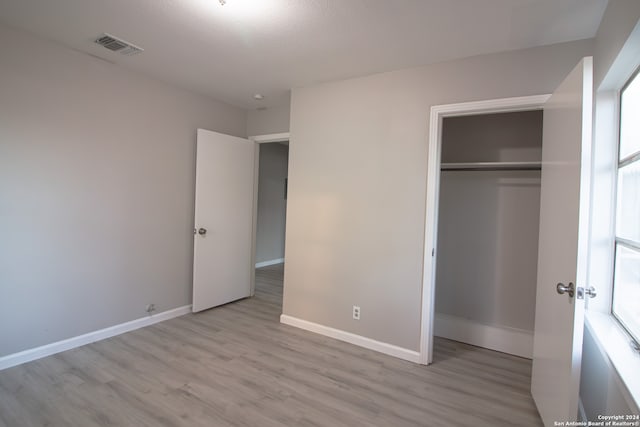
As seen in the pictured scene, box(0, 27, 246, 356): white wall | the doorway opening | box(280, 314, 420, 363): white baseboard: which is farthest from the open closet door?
the doorway opening

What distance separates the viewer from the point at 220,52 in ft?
8.50

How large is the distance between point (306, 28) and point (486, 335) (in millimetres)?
3066

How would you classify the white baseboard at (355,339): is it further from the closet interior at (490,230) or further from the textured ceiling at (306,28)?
the textured ceiling at (306,28)

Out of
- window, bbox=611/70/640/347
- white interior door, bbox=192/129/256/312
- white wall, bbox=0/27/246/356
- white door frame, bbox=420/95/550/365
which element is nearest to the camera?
window, bbox=611/70/640/347

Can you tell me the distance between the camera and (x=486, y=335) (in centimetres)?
301

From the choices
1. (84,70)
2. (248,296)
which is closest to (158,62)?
(84,70)

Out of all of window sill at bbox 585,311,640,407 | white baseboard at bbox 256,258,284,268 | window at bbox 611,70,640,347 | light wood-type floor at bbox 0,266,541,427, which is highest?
window at bbox 611,70,640,347

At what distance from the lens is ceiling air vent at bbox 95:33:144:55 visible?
95.2 inches

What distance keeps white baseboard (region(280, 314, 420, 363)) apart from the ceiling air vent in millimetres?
2847

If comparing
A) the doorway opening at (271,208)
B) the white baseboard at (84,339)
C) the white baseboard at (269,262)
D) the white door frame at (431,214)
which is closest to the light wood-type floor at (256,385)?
the white baseboard at (84,339)

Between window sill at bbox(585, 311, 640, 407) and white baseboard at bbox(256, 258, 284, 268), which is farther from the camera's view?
white baseboard at bbox(256, 258, 284, 268)

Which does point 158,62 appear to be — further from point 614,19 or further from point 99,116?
point 614,19

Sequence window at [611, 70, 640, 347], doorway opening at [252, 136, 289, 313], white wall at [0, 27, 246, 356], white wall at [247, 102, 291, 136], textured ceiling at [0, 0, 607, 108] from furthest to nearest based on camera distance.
Result: doorway opening at [252, 136, 289, 313] < white wall at [247, 102, 291, 136] < white wall at [0, 27, 246, 356] < textured ceiling at [0, 0, 607, 108] < window at [611, 70, 640, 347]

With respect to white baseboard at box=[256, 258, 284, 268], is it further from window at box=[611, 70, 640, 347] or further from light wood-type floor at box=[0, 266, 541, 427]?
window at box=[611, 70, 640, 347]
